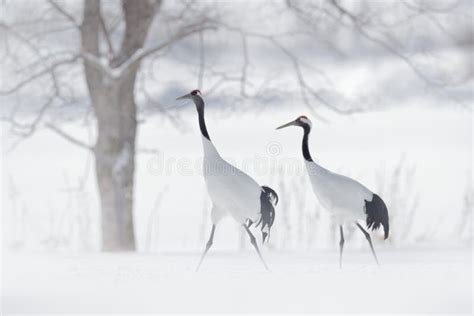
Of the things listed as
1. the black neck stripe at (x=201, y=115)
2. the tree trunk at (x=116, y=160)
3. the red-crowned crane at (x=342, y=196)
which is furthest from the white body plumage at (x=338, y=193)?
the tree trunk at (x=116, y=160)

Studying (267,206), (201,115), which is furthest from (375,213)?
(201,115)

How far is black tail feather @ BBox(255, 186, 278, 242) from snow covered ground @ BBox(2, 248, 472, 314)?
22 centimetres

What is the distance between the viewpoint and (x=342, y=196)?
9.75ft

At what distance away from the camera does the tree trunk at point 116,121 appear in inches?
155

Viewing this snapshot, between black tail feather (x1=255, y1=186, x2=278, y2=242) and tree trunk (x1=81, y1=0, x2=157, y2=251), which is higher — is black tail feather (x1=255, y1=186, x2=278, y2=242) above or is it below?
below

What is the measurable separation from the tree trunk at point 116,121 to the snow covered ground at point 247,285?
1.88ft

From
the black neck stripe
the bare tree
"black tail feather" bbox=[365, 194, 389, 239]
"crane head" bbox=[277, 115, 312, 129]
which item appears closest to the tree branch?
the bare tree

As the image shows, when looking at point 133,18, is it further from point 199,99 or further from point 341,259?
point 341,259

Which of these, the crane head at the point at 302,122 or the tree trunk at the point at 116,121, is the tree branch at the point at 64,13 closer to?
the tree trunk at the point at 116,121

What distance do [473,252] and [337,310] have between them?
0.99 metres

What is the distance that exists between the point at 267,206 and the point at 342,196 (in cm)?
31

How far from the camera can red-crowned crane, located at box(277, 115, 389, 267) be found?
2.96 m

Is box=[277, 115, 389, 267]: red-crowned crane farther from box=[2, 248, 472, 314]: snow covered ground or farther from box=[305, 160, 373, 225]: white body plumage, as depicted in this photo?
box=[2, 248, 472, 314]: snow covered ground

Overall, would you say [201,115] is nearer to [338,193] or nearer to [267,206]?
[267,206]
